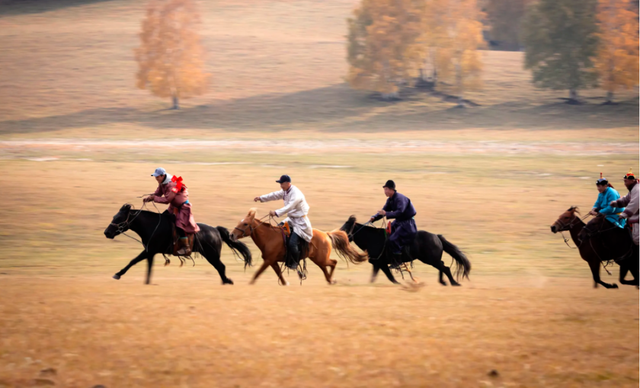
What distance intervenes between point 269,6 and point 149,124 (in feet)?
140

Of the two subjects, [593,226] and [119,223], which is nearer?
[119,223]

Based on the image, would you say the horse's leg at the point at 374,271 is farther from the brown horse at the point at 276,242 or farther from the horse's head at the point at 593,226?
the horse's head at the point at 593,226

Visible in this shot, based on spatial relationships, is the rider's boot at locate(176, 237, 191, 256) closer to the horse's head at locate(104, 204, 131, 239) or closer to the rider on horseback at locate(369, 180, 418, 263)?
the horse's head at locate(104, 204, 131, 239)

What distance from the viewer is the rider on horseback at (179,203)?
472 inches

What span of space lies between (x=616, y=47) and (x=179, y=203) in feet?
148

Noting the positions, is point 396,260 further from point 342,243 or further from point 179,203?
point 179,203

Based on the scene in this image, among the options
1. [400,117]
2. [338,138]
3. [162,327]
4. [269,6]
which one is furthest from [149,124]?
[269,6]

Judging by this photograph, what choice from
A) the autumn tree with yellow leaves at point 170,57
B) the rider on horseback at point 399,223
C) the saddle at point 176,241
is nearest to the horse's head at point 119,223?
the saddle at point 176,241

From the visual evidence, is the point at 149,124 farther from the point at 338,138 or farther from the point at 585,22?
the point at 585,22

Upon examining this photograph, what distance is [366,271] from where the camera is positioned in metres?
15.1

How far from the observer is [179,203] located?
12031mm

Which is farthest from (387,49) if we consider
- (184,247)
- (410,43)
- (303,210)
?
(184,247)

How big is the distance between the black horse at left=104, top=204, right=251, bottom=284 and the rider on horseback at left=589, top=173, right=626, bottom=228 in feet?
19.8

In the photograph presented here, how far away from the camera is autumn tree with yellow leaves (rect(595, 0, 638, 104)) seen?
48844 millimetres
